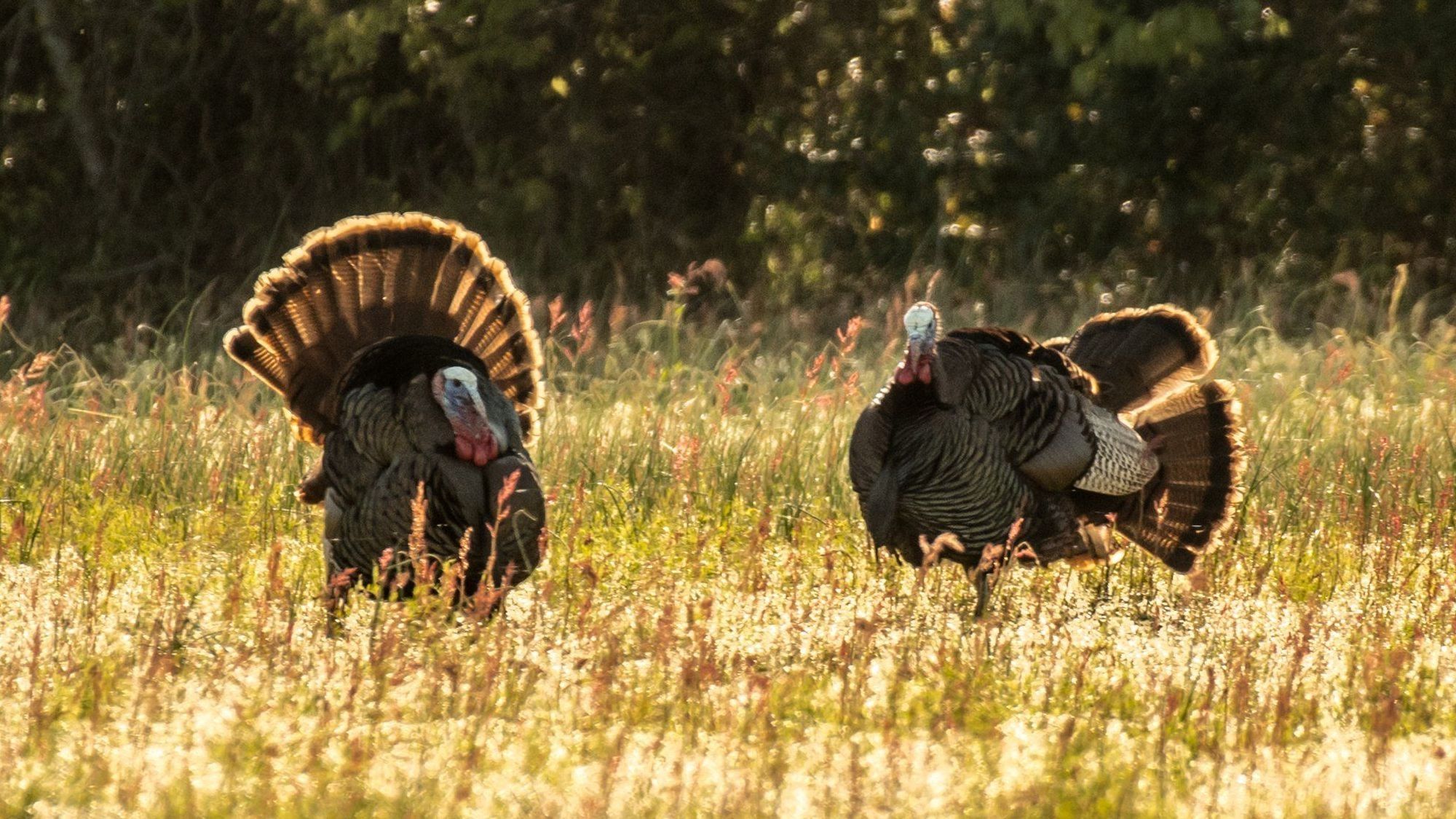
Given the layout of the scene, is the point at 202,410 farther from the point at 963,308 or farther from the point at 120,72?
the point at 120,72

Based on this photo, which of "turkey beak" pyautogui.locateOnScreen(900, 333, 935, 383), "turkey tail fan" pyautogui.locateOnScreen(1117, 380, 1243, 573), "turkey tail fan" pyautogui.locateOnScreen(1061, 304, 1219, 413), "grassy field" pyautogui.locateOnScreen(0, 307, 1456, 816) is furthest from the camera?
"turkey tail fan" pyautogui.locateOnScreen(1061, 304, 1219, 413)

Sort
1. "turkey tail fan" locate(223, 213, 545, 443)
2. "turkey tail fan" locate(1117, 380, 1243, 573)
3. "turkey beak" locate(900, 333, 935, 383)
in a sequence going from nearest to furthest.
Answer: "turkey beak" locate(900, 333, 935, 383)
"turkey tail fan" locate(223, 213, 545, 443)
"turkey tail fan" locate(1117, 380, 1243, 573)

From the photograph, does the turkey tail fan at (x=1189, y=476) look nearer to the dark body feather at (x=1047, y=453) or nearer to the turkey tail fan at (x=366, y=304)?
the dark body feather at (x=1047, y=453)

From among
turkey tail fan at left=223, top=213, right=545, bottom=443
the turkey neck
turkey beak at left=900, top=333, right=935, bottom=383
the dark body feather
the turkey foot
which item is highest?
turkey tail fan at left=223, top=213, right=545, bottom=443

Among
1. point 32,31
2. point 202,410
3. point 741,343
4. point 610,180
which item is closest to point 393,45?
point 610,180

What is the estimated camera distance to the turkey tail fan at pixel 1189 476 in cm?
605

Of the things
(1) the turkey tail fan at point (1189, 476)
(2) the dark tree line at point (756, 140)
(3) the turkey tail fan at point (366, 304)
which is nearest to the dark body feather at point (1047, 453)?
(1) the turkey tail fan at point (1189, 476)

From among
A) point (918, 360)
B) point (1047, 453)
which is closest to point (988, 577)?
point (1047, 453)

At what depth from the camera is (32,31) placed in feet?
48.1

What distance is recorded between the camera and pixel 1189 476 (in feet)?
20.1

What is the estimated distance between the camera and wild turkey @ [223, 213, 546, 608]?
5059mm

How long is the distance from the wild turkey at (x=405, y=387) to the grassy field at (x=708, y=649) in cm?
22

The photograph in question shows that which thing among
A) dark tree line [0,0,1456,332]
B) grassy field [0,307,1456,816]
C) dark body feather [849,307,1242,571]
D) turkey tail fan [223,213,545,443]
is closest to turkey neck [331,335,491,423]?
turkey tail fan [223,213,545,443]

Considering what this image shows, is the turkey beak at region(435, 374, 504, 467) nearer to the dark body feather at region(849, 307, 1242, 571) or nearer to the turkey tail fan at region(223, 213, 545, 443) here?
the turkey tail fan at region(223, 213, 545, 443)
